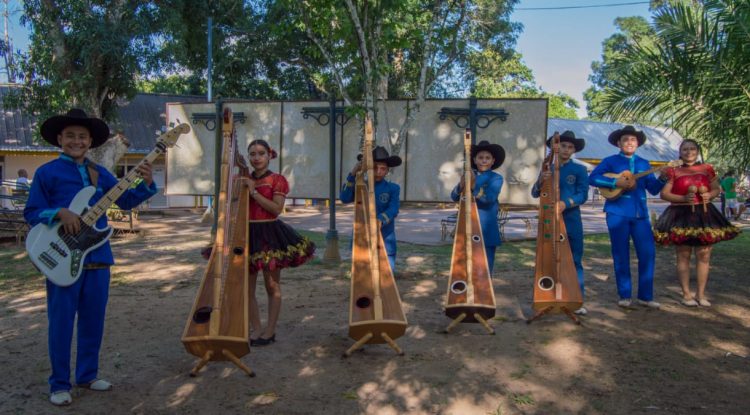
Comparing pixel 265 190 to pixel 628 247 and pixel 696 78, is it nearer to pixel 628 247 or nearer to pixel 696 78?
pixel 628 247

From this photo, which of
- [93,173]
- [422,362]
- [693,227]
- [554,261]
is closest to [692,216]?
[693,227]

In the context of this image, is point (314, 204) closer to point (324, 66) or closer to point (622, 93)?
point (324, 66)

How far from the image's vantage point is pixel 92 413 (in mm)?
3732

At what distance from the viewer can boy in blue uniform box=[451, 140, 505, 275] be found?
234 inches

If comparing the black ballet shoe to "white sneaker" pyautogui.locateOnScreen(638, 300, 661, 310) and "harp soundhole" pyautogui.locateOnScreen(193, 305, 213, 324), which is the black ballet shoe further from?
"white sneaker" pyautogui.locateOnScreen(638, 300, 661, 310)

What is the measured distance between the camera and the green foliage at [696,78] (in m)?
8.02

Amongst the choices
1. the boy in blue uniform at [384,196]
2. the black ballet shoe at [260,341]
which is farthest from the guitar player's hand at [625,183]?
the black ballet shoe at [260,341]

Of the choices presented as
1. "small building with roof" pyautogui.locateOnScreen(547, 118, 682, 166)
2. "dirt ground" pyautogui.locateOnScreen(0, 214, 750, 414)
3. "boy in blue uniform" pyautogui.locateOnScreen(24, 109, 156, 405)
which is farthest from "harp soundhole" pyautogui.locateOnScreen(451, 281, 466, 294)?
"small building with roof" pyautogui.locateOnScreen(547, 118, 682, 166)

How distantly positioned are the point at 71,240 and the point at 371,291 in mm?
1956

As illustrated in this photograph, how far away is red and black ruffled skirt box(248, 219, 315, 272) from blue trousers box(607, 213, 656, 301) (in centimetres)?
303

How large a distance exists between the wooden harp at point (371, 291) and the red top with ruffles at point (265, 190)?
62cm

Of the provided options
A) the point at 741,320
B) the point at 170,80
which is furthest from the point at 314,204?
the point at 741,320

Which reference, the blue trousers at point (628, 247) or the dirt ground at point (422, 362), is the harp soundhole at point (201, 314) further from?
the blue trousers at point (628, 247)

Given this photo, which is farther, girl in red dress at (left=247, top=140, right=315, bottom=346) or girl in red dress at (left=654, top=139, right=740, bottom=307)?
girl in red dress at (left=654, top=139, right=740, bottom=307)
